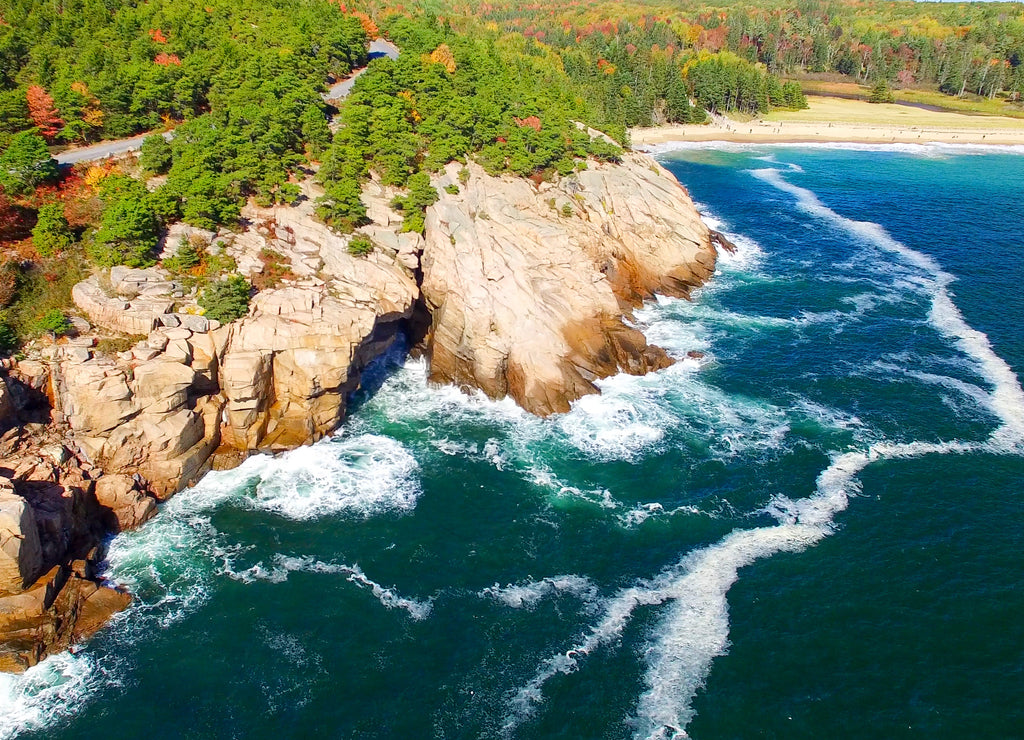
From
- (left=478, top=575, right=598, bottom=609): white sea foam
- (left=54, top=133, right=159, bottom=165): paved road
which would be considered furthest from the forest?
(left=478, top=575, right=598, bottom=609): white sea foam

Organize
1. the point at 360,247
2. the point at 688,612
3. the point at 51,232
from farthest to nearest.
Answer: the point at 360,247 < the point at 51,232 < the point at 688,612

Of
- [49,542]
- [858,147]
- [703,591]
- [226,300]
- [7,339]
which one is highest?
[858,147]

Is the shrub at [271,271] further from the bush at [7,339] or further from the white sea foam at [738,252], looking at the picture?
the white sea foam at [738,252]

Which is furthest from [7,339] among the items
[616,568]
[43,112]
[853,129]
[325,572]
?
[853,129]

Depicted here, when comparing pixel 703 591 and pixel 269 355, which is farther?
pixel 269 355

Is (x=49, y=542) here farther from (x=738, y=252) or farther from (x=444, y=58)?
(x=738, y=252)

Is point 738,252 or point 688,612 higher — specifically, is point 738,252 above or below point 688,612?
above

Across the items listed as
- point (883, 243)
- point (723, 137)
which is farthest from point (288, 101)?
point (723, 137)
